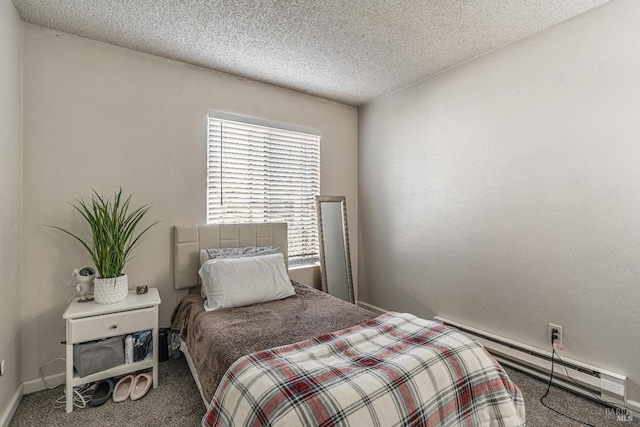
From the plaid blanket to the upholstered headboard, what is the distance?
4.57ft

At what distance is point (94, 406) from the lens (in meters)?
1.91

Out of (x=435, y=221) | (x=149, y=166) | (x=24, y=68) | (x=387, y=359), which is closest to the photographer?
(x=387, y=359)

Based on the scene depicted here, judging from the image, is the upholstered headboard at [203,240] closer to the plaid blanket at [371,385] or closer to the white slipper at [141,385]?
the white slipper at [141,385]

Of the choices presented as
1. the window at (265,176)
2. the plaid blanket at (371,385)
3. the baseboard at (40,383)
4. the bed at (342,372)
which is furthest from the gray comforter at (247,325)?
the window at (265,176)

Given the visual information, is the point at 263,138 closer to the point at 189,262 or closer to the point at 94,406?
the point at 189,262

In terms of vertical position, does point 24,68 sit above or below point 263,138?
above

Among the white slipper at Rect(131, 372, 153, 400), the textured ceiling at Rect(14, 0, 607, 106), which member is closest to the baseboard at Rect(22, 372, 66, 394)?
the white slipper at Rect(131, 372, 153, 400)

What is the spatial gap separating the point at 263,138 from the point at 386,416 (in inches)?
103

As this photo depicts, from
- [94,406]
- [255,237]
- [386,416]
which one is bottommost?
[94,406]

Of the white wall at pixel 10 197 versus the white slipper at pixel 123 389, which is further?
the white slipper at pixel 123 389

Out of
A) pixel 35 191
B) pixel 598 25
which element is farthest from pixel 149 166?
pixel 598 25

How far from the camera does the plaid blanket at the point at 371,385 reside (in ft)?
3.63

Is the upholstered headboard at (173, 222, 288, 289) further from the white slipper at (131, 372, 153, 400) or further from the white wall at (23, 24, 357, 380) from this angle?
the white slipper at (131, 372, 153, 400)

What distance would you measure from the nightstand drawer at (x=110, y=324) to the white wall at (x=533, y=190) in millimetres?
2377
